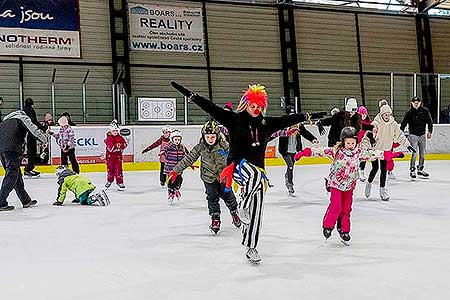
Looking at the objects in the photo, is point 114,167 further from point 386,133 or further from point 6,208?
point 386,133

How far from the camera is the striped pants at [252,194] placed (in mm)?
3938

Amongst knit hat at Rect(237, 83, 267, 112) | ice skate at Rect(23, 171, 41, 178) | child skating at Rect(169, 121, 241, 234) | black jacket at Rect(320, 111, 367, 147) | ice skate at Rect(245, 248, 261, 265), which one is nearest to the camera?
ice skate at Rect(245, 248, 261, 265)

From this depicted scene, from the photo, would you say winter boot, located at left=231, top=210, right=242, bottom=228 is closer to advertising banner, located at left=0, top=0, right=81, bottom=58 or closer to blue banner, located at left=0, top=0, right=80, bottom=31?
advertising banner, located at left=0, top=0, right=81, bottom=58

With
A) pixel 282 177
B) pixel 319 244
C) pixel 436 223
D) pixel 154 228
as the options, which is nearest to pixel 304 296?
pixel 319 244

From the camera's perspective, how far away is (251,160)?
404 cm

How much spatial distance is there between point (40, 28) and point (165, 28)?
158 inches

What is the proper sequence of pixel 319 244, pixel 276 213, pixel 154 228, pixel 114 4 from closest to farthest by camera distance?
1. pixel 319 244
2. pixel 154 228
3. pixel 276 213
4. pixel 114 4

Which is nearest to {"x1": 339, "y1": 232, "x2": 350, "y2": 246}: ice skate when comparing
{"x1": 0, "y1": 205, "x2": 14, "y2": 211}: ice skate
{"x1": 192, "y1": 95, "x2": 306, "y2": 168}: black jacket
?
{"x1": 192, "y1": 95, "x2": 306, "y2": 168}: black jacket

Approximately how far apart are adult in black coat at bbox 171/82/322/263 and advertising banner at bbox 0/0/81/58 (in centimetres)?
1369

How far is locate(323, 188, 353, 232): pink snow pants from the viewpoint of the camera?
14.9 feet

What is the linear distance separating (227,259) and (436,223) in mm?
2728

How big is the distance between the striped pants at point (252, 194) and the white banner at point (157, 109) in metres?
10.5

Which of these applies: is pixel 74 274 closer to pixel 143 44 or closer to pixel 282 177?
pixel 282 177

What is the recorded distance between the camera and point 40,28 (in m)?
16.3
